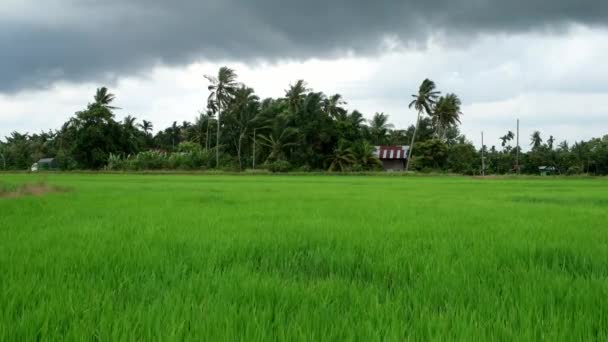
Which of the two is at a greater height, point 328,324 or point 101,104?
point 101,104

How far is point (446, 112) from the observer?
5341cm

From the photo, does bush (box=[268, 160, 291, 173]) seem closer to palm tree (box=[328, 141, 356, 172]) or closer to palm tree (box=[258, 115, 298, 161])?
palm tree (box=[258, 115, 298, 161])

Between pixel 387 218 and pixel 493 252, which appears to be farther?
pixel 387 218

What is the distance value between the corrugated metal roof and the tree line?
5.16 feet

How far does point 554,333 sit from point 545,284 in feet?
2.87

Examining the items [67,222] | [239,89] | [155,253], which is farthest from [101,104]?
[155,253]

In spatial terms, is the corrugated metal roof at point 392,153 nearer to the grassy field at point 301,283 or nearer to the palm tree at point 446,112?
the palm tree at point 446,112

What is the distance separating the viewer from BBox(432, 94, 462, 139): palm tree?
53.0 m

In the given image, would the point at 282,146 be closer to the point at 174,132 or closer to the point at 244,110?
the point at 244,110

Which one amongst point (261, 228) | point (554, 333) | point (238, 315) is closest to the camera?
point (554, 333)

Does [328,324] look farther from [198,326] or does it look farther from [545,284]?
[545,284]

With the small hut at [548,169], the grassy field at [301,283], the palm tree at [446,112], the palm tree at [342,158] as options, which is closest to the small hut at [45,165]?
the palm tree at [342,158]

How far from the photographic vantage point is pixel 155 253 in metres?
3.40

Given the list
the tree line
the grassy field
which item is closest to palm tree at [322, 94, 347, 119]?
the tree line
